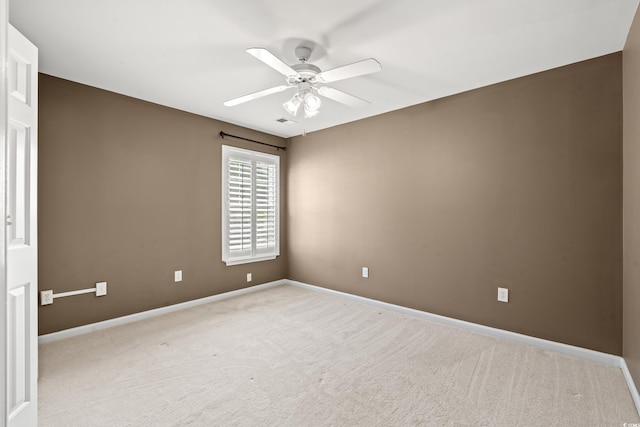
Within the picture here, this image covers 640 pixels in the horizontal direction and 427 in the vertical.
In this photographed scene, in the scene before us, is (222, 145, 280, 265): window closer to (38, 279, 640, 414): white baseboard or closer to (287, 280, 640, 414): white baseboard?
(38, 279, 640, 414): white baseboard

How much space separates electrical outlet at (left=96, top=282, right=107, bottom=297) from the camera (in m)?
3.16

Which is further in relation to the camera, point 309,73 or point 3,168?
point 309,73

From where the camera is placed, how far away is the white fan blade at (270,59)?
191cm

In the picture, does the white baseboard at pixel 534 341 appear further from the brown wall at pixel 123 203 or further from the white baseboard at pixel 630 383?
the brown wall at pixel 123 203

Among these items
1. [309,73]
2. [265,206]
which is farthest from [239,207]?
[309,73]

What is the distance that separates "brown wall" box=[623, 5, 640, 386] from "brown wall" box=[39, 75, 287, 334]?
4000 mm

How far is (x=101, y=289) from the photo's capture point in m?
3.18

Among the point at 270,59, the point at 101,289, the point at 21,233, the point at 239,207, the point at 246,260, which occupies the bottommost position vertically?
the point at 101,289

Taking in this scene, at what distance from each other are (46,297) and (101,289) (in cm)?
43

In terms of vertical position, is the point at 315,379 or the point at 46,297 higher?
the point at 46,297

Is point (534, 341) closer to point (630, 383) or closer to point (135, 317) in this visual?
point (630, 383)

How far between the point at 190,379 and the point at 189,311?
5.23 ft

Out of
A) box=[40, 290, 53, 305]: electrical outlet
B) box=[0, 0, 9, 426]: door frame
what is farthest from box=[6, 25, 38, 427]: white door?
box=[40, 290, 53, 305]: electrical outlet

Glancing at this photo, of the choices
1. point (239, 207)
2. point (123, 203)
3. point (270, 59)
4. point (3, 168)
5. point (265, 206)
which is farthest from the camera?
point (265, 206)
